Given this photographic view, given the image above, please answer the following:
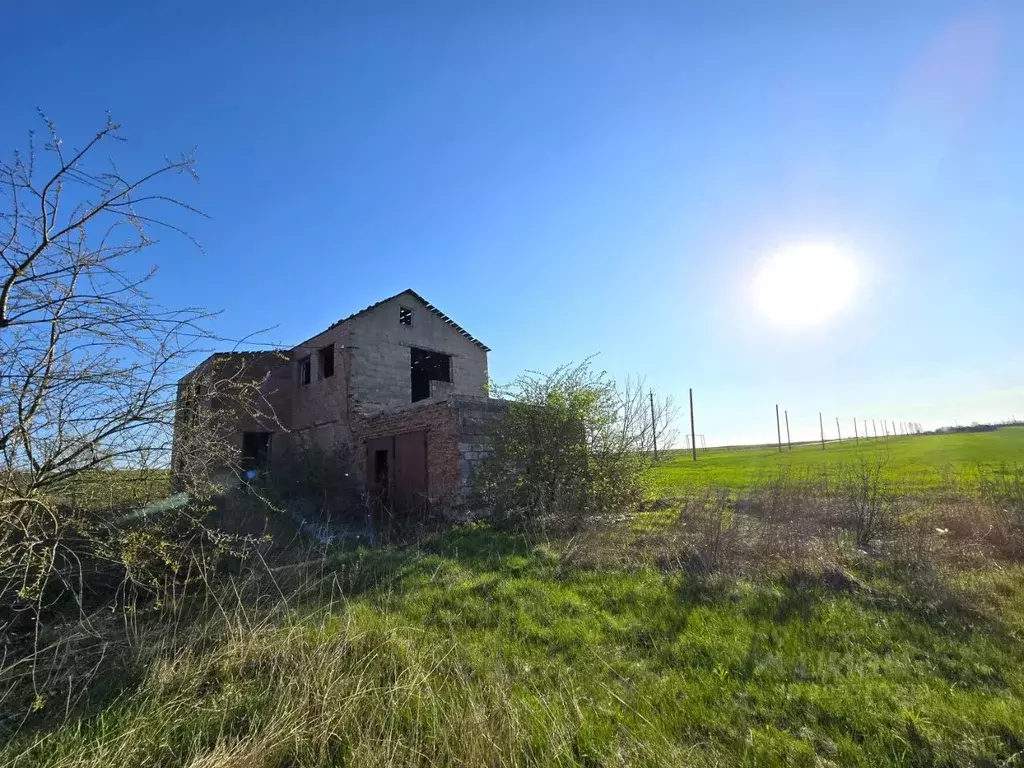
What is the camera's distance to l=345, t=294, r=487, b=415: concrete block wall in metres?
16.1

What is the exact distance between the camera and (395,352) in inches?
674

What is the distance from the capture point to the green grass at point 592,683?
2.98m

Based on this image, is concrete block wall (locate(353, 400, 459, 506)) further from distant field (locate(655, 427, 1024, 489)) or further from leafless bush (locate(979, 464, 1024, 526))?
leafless bush (locate(979, 464, 1024, 526))

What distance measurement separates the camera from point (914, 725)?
306 centimetres

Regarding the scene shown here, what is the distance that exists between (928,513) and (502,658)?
8.60 metres

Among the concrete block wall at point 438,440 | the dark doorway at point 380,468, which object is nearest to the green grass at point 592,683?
the concrete block wall at point 438,440

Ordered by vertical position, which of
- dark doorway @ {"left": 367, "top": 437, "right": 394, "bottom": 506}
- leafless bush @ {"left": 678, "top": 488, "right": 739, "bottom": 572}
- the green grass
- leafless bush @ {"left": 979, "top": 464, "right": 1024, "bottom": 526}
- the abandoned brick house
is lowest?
the green grass

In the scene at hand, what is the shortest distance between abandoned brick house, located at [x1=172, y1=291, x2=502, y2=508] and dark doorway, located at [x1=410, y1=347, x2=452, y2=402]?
0.04 m

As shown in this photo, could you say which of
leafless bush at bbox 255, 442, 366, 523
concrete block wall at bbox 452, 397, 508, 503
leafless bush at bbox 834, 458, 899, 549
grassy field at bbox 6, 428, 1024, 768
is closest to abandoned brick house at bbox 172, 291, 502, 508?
concrete block wall at bbox 452, 397, 508, 503

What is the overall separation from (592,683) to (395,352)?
14552 millimetres

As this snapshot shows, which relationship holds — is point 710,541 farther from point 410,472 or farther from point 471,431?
point 410,472

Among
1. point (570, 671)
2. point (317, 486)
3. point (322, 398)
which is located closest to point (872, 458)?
point (317, 486)

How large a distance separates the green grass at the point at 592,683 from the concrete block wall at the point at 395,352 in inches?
406

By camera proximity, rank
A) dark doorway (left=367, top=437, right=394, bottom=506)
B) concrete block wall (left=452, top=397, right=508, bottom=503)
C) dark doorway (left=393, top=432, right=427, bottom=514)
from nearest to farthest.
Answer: concrete block wall (left=452, top=397, right=508, bottom=503), dark doorway (left=393, top=432, right=427, bottom=514), dark doorway (left=367, top=437, right=394, bottom=506)
